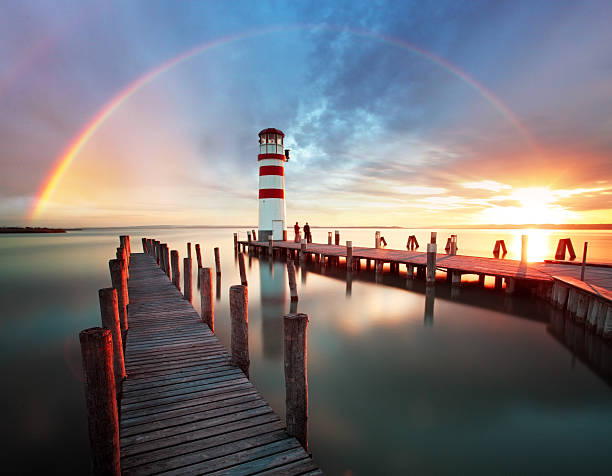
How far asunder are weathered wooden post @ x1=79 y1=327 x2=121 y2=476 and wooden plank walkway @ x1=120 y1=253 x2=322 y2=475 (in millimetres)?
335

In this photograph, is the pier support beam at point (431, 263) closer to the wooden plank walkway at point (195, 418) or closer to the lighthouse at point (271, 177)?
the wooden plank walkway at point (195, 418)

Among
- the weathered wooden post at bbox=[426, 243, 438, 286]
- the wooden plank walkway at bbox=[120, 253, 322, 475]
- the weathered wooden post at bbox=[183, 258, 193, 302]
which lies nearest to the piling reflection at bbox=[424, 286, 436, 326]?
the weathered wooden post at bbox=[426, 243, 438, 286]

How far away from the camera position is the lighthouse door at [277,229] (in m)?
27.6

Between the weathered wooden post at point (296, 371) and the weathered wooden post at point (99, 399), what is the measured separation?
174 centimetres

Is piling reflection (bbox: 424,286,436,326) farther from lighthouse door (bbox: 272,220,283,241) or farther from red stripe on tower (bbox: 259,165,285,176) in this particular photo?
red stripe on tower (bbox: 259,165,285,176)

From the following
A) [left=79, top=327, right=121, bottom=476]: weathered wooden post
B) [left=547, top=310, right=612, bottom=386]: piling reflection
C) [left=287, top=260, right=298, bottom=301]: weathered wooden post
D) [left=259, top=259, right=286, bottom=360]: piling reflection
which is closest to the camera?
[left=79, top=327, right=121, bottom=476]: weathered wooden post

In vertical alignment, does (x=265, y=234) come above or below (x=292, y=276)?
above

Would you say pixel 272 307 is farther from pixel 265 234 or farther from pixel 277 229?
pixel 265 234

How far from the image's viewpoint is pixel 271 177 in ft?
87.4

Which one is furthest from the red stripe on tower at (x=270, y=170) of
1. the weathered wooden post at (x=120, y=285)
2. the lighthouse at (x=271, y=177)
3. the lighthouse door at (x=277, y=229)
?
the weathered wooden post at (x=120, y=285)

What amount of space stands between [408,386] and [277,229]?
2225 cm

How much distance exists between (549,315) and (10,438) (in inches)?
558

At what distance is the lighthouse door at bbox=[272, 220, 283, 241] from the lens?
27.6m

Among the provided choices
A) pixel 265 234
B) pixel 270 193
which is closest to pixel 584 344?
pixel 270 193
